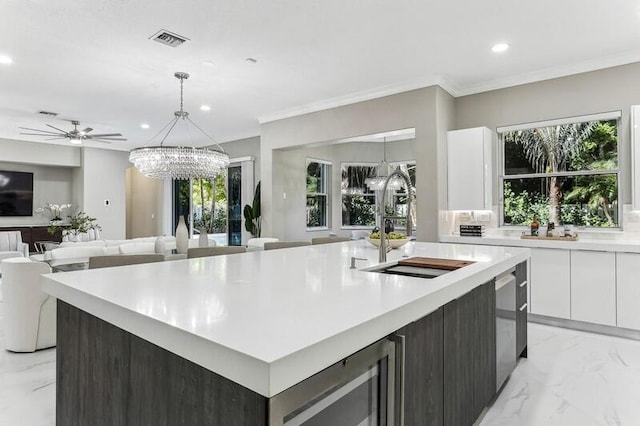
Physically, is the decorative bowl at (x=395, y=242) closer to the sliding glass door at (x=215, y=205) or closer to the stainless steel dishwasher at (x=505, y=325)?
the stainless steel dishwasher at (x=505, y=325)

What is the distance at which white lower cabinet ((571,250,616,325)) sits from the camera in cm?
362

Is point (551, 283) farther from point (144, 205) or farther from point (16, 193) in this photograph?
point (16, 193)

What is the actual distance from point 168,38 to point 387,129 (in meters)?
2.80

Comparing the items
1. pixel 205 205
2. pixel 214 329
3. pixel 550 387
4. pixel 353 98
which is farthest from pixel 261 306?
pixel 205 205

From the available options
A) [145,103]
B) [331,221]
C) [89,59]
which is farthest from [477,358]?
[331,221]

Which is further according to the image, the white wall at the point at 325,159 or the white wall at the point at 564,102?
the white wall at the point at 325,159

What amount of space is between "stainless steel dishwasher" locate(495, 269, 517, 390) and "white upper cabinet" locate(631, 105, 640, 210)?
2246 mm

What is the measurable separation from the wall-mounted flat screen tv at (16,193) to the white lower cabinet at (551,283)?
10.4m

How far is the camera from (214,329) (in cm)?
91

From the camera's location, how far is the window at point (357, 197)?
843 cm

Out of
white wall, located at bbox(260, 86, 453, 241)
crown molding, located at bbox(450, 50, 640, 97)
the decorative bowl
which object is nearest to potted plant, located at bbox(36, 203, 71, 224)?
white wall, located at bbox(260, 86, 453, 241)

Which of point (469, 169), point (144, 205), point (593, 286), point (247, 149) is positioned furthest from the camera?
point (144, 205)

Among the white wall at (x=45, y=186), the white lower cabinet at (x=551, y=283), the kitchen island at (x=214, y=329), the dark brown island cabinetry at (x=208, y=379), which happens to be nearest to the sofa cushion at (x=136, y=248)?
the kitchen island at (x=214, y=329)

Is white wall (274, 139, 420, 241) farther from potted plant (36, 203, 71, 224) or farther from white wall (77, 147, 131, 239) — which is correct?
potted plant (36, 203, 71, 224)
